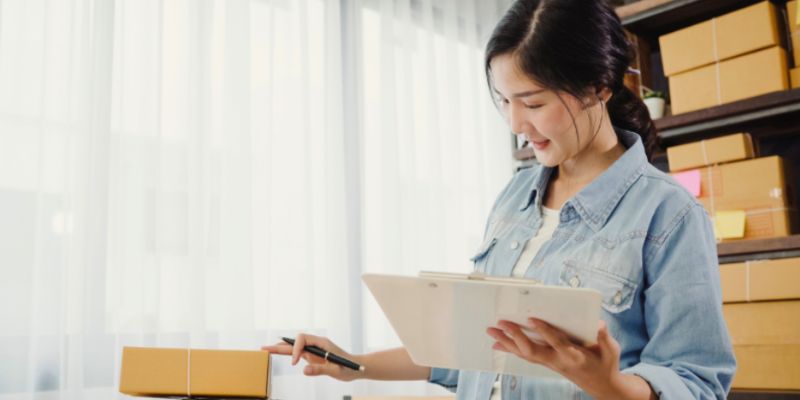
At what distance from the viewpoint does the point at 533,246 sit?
951 millimetres

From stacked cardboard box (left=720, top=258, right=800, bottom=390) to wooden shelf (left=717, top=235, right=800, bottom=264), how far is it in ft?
0.12

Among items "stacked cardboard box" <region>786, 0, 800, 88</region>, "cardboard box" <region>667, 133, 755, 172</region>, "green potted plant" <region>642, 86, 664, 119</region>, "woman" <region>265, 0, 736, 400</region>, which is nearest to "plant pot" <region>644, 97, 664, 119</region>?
"green potted plant" <region>642, 86, 664, 119</region>

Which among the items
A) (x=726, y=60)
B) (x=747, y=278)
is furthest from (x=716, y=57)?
(x=747, y=278)

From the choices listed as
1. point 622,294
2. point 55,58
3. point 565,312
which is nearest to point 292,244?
point 55,58

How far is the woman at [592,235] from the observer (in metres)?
0.74

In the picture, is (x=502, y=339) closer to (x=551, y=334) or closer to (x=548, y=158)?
(x=551, y=334)

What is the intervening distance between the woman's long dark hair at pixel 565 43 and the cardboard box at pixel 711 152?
1097 mm

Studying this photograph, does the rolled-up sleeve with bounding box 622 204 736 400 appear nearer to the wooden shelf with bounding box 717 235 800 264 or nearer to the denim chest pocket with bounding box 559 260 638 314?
the denim chest pocket with bounding box 559 260 638 314

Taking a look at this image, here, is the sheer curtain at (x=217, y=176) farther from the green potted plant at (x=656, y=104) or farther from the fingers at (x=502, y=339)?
the fingers at (x=502, y=339)

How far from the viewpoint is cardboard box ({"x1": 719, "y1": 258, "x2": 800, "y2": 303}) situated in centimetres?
171

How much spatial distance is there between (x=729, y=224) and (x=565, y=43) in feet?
4.00

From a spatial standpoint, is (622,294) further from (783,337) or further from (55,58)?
(55,58)

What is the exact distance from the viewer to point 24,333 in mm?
1609

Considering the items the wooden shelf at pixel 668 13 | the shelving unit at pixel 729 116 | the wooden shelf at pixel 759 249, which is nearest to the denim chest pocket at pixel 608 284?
the shelving unit at pixel 729 116
